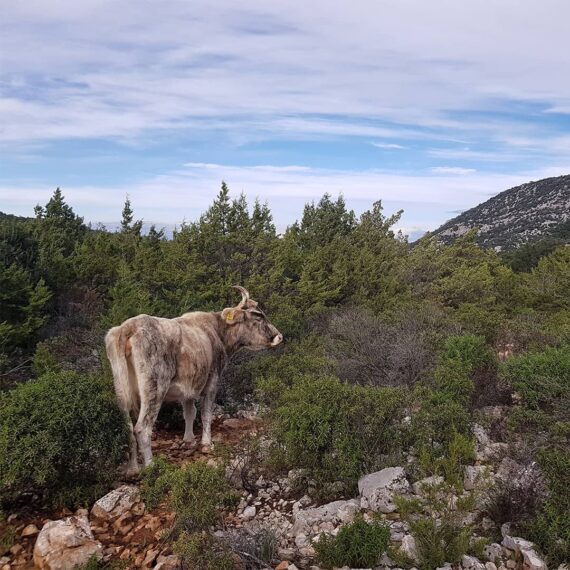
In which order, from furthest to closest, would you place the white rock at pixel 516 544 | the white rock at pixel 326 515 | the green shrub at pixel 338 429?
the green shrub at pixel 338 429 → the white rock at pixel 326 515 → the white rock at pixel 516 544

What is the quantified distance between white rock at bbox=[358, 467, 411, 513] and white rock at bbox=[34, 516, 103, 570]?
2304 millimetres

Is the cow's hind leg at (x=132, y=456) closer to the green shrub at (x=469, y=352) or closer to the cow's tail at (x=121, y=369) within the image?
the cow's tail at (x=121, y=369)

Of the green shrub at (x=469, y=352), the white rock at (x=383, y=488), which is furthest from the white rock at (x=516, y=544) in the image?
the green shrub at (x=469, y=352)

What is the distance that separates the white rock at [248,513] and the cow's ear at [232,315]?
2.85m

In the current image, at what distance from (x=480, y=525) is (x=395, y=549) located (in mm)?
1004

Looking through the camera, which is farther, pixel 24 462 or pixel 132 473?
pixel 132 473

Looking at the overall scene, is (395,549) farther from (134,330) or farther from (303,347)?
(303,347)

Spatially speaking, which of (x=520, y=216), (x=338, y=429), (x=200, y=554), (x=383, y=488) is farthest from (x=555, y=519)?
(x=520, y=216)

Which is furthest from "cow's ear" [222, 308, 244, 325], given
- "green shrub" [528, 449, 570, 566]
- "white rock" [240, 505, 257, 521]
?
"green shrub" [528, 449, 570, 566]

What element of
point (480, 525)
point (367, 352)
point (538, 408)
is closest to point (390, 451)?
point (480, 525)

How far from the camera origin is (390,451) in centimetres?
531

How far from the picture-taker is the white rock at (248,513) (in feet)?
15.3

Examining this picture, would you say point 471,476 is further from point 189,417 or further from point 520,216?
point 520,216

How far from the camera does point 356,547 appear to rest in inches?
140
